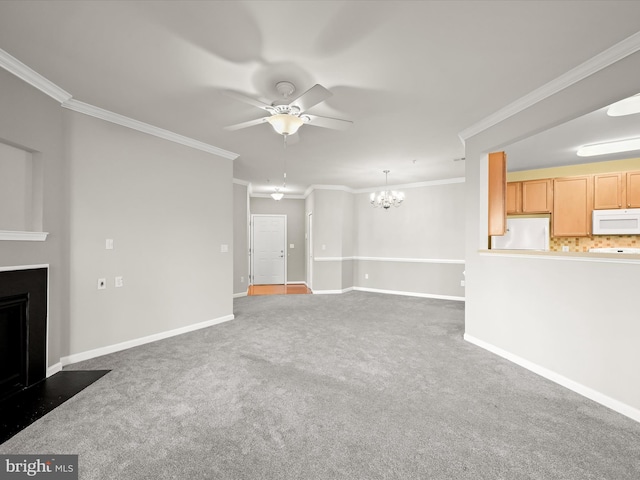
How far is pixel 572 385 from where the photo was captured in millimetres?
2473

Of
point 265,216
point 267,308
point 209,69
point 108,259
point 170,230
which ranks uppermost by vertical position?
point 209,69

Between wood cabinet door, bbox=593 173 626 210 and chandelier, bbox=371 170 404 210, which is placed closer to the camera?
wood cabinet door, bbox=593 173 626 210

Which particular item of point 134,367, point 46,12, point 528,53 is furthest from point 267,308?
point 528,53

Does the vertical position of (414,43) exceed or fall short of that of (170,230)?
it exceeds it

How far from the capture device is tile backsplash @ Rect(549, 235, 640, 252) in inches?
185

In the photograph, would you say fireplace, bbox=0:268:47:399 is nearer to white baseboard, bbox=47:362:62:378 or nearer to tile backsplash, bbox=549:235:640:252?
white baseboard, bbox=47:362:62:378

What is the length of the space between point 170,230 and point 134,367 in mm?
1767

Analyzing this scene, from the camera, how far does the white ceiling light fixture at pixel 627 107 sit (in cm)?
285

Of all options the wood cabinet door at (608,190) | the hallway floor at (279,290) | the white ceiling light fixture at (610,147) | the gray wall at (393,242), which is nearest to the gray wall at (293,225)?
the hallway floor at (279,290)

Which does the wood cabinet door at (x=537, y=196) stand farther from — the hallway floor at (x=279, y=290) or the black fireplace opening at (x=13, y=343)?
the black fireplace opening at (x=13, y=343)

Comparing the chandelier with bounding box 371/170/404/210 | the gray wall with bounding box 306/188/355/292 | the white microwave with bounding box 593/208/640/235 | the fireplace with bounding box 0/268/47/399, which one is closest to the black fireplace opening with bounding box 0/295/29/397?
the fireplace with bounding box 0/268/47/399

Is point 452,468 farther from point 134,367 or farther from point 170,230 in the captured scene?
point 170,230

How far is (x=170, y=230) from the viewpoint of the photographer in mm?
3865

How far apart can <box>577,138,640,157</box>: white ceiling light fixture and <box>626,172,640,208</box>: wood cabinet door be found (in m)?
0.81
